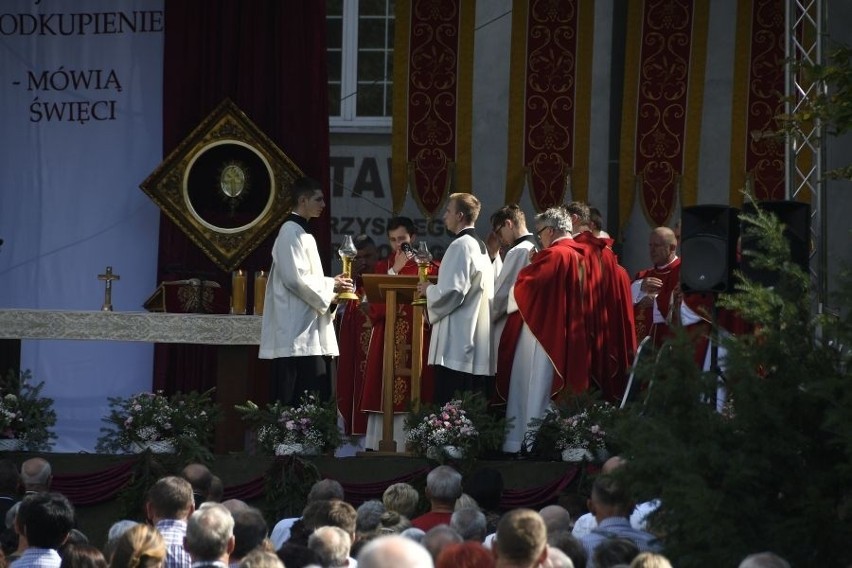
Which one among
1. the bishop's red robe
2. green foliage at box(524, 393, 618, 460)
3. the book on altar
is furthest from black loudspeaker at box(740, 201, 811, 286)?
the book on altar

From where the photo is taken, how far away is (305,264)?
13039mm


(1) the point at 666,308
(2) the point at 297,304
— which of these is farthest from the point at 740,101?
(2) the point at 297,304

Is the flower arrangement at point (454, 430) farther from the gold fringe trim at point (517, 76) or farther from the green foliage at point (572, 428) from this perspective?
the gold fringe trim at point (517, 76)

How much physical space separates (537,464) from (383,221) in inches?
222

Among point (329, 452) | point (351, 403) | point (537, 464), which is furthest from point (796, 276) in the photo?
point (351, 403)

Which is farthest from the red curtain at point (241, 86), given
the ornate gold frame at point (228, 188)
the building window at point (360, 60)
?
the building window at point (360, 60)

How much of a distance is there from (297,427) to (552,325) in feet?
6.69

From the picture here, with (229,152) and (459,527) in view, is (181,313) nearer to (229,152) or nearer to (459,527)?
(229,152)

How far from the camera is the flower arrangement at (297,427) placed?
12188mm

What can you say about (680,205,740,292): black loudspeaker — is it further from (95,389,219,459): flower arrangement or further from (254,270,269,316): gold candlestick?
(254,270,269,316): gold candlestick

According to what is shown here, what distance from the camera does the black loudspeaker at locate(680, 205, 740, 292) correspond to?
10.1m

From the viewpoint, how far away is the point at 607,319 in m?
12.9

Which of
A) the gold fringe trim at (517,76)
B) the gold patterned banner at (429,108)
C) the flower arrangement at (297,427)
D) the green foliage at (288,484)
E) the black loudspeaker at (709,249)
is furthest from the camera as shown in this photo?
the gold fringe trim at (517,76)

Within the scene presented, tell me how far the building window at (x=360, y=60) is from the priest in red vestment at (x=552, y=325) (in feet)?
16.9
